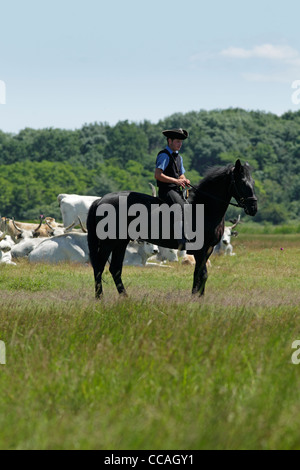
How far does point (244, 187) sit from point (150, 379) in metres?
6.37

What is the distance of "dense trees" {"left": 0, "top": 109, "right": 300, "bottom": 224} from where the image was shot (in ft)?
289

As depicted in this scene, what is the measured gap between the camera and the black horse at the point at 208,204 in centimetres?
1118

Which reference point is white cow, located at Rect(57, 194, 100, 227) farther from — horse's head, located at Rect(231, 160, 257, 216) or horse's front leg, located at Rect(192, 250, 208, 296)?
horse's head, located at Rect(231, 160, 257, 216)

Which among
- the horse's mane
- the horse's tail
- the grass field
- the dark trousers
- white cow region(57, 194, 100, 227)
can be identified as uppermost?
the horse's mane

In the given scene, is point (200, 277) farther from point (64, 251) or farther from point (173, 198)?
point (64, 251)

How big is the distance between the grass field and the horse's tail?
11.1ft

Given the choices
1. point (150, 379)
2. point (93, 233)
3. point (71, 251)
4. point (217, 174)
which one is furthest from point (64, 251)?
point (150, 379)

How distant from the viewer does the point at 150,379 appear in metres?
5.29

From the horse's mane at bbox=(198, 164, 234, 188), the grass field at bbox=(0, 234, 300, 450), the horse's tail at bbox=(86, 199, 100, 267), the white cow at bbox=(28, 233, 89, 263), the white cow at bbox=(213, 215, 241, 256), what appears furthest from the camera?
the white cow at bbox=(213, 215, 241, 256)

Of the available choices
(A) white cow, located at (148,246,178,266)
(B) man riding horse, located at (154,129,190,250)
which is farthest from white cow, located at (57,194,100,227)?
(B) man riding horse, located at (154,129,190,250)

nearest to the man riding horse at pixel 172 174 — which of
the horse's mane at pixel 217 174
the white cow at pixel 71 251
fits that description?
the horse's mane at pixel 217 174

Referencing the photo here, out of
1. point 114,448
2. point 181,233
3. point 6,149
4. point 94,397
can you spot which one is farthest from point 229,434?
point 6,149

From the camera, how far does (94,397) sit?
5039 mm
